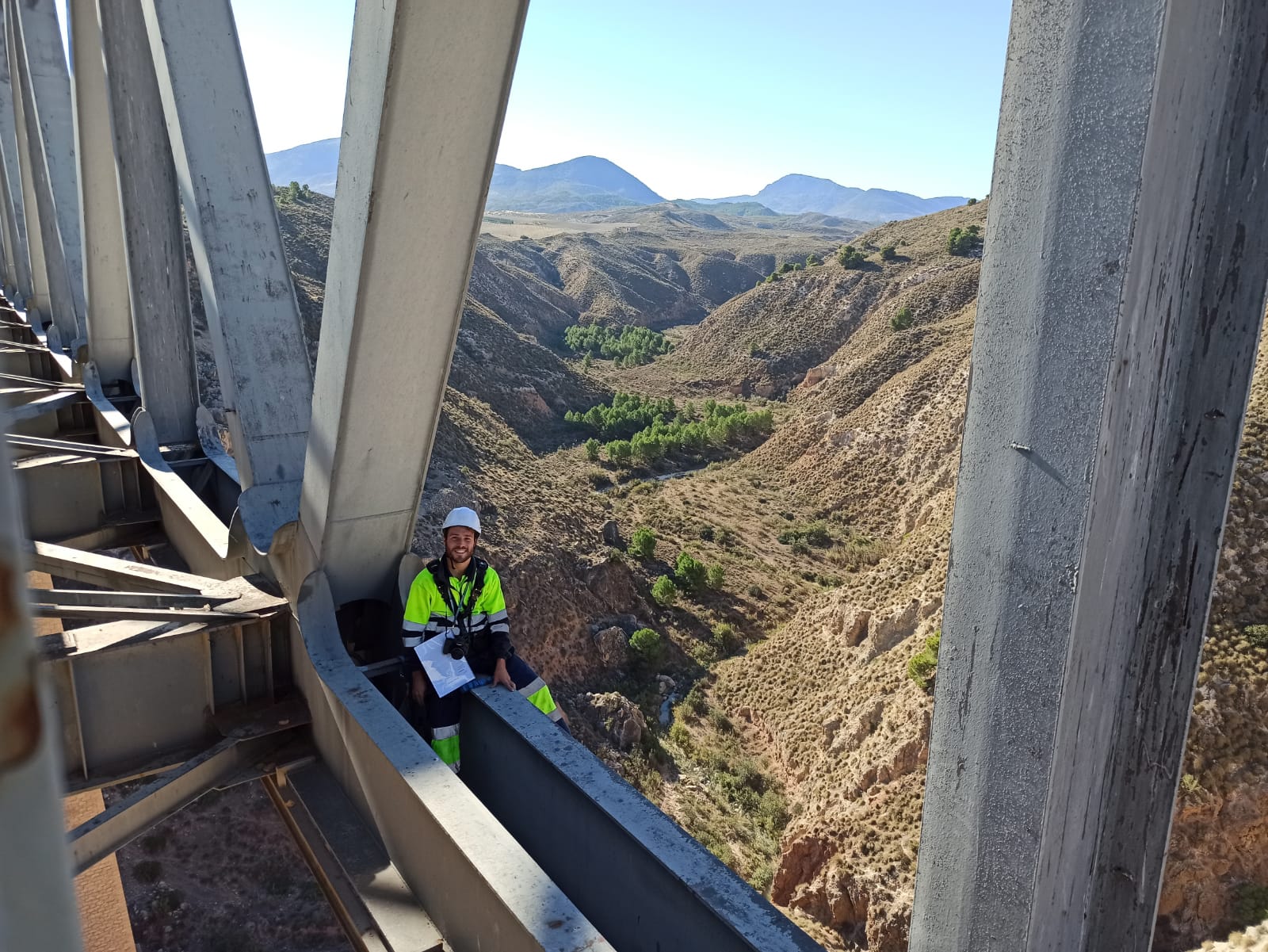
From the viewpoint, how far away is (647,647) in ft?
69.4

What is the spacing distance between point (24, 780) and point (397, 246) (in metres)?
2.57

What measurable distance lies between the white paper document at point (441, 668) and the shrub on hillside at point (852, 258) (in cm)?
5013

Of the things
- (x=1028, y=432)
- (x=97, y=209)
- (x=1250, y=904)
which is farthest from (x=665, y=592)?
(x=1028, y=432)

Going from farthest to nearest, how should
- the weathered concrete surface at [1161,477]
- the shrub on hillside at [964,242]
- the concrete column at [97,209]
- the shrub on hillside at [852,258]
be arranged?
the shrub on hillside at [852,258] → the shrub on hillside at [964,242] → the concrete column at [97,209] → the weathered concrete surface at [1161,477]

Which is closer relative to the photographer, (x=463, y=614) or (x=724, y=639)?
(x=463, y=614)

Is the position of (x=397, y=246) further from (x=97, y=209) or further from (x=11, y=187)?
(x=11, y=187)

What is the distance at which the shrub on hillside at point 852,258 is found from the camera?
50.4 metres

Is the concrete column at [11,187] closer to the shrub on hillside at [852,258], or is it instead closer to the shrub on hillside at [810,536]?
the shrub on hillside at [810,536]

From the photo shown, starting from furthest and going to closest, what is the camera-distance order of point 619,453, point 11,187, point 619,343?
1. point 619,343
2. point 619,453
3. point 11,187

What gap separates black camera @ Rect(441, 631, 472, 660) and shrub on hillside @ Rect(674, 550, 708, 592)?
20.3 metres

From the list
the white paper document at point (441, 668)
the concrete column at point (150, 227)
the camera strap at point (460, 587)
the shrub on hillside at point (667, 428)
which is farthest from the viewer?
the shrub on hillside at point (667, 428)

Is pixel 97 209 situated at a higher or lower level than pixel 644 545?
higher

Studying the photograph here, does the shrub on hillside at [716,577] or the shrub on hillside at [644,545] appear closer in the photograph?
the shrub on hillside at [716,577]

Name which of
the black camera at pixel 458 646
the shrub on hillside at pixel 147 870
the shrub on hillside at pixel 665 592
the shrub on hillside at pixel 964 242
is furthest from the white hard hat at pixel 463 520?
the shrub on hillside at pixel 964 242
